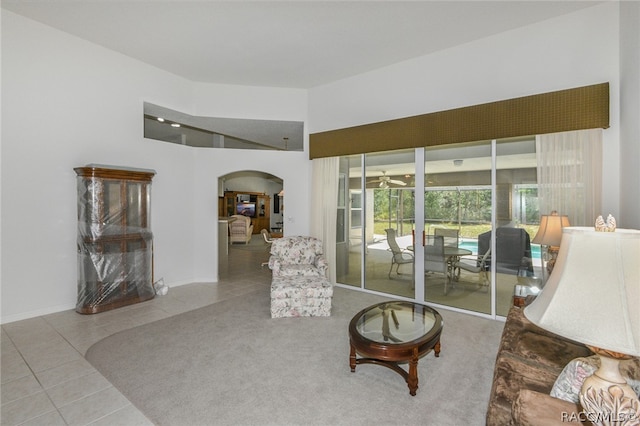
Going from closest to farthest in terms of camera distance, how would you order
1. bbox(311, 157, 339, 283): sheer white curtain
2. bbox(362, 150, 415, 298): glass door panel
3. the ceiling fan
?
1. bbox(362, 150, 415, 298): glass door panel
2. the ceiling fan
3. bbox(311, 157, 339, 283): sheer white curtain

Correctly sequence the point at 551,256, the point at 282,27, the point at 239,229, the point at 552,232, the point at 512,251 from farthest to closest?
the point at 239,229 → the point at 512,251 → the point at 282,27 → the point at 551,256 → the point at 552,232

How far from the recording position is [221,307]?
14.3 ft

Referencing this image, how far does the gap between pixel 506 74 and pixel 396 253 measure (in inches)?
117

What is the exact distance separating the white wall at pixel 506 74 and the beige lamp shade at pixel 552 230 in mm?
593

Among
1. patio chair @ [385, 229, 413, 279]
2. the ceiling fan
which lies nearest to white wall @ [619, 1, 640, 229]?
patio chair @ [385, 229, 413, 279]

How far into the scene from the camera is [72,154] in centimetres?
417

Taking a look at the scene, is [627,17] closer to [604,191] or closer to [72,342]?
[604,191]

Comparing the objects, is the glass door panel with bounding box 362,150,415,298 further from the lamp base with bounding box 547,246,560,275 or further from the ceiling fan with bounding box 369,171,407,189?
the lamp base with bounding box 547,246,560,275

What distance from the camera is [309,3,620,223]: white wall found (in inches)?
128

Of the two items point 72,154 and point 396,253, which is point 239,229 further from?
point 396,253

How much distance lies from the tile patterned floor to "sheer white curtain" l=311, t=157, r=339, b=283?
1.90m

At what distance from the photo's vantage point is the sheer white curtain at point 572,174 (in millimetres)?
3285

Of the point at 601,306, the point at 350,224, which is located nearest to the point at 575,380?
the point at 601,306

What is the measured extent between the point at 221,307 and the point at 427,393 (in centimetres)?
301
